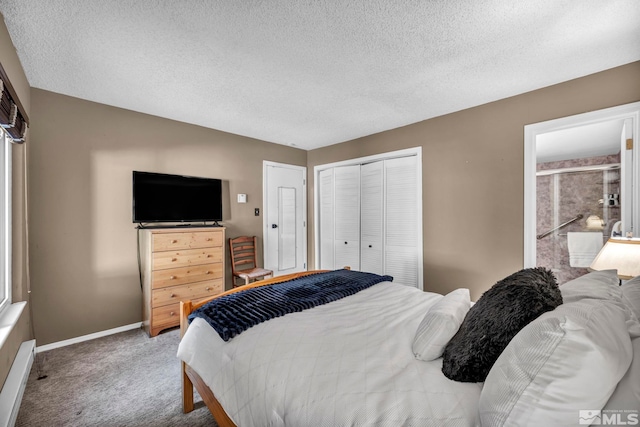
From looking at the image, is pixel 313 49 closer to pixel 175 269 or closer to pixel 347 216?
pixel 175 269

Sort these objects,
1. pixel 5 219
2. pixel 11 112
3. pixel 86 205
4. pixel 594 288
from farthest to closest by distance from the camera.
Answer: pixel 86 205 < pixel 5 219 < pixel 11 112 < pixel 594 288

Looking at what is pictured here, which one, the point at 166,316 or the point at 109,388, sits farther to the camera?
the point at 166,316

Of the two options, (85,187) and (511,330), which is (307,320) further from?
(85,187)

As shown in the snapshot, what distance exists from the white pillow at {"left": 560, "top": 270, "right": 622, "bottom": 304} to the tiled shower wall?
146 cm

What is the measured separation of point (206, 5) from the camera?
1.59 m

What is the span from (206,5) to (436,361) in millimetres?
2200

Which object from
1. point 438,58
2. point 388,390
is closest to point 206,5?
point 438,58

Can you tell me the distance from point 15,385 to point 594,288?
3298mm

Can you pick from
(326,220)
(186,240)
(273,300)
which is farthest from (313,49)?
(326,220)

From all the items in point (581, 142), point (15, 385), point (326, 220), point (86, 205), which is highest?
point (581, 142)

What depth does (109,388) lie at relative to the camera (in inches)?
81.8

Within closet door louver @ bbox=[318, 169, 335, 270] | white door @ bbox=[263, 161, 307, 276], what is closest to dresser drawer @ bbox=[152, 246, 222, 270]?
white door @ bbox=[263, 161, 307, 276]

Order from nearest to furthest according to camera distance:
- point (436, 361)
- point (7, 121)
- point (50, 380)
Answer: point (436, 361)
point (7, 121)
point (50, 380)

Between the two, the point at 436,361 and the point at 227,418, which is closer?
the point at 436,361
